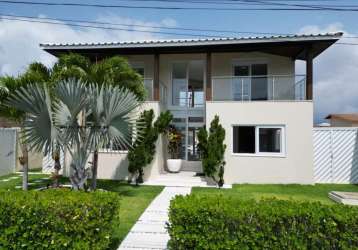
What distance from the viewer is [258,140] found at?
1393 cm

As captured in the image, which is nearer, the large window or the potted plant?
the large window

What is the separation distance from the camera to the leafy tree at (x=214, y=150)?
42.9ft

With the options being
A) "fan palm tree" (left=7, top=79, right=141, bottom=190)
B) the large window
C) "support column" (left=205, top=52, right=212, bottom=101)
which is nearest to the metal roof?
"support column" (left=205, top=52, right=212, bottom=101)

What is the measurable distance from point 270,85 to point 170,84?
534 cm

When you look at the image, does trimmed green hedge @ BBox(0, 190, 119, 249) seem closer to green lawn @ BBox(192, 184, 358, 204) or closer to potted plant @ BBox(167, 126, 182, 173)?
green lawn @ BBox(192, 184, 358, 204)

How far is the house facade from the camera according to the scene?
13.7 metres

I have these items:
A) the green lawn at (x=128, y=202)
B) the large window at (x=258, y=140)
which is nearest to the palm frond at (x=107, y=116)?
the green lawn at (x=128, y=202)

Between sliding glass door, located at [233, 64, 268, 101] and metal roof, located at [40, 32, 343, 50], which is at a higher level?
metal roof, located at [40, 32, 343, 50]

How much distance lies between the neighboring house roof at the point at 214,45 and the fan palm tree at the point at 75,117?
6.85 m

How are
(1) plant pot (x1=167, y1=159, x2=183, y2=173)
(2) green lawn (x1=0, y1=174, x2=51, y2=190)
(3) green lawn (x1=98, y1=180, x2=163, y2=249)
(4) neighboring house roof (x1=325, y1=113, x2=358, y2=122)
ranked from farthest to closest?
1. (4) neighboring house roof (x1=325, y1=113, x2=358, y2=122)
2. (1) plant pot (x1=167, y1=159, x2=183, y2=173)
3. (2) green lawn (x1=0, y1=174, x2=51, y2=190)
4. (3) green lawn (x1=98, y1=180, x2=163, y2=249)

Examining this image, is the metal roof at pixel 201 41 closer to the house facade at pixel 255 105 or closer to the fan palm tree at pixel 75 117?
the house facade at pixel 255 105

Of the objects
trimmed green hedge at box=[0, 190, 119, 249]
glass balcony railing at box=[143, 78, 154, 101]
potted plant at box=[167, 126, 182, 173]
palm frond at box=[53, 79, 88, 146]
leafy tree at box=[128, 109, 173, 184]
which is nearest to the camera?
trimmed green hedge at box=[0, 190, 119, 249]

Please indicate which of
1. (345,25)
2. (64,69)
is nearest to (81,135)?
(64,69)

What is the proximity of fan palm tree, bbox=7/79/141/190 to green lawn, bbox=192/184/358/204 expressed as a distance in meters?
4.72
